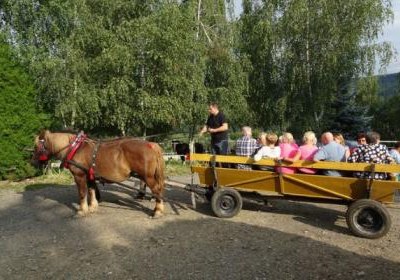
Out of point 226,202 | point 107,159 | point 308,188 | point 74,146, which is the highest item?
point 74,146

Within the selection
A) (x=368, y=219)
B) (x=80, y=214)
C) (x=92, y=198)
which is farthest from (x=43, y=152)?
(x=368, y=219)

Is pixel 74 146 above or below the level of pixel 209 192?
above

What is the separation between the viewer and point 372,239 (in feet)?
22.1

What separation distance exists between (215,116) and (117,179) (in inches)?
92.6

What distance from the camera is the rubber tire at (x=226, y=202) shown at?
25.7ft

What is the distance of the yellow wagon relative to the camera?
22.3ft

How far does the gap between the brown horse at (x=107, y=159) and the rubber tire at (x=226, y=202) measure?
3.05ft

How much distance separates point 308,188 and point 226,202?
139cm

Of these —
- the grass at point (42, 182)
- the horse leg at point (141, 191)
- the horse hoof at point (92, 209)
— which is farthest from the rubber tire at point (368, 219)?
the grass at point (42, 182)

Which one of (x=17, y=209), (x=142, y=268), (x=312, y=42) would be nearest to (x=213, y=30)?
(x=312, y=42)

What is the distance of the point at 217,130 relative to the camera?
9109mm

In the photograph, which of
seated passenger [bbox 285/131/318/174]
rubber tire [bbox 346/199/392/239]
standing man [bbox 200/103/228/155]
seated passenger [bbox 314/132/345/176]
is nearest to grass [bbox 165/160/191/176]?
standing man [bbox 200/103/228/155]

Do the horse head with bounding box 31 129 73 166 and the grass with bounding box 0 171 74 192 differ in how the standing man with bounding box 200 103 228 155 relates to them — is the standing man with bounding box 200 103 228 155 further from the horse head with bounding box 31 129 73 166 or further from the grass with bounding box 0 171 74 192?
the grass with bounding box 0 171 74 192

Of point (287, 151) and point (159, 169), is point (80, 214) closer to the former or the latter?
point (159, 169)
